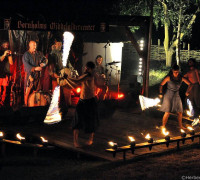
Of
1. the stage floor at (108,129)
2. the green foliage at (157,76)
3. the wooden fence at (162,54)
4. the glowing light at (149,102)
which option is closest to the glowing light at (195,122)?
the stage floor at (108,129)

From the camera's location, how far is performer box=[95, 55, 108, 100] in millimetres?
15095

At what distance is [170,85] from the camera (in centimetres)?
1180

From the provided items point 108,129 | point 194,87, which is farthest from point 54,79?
point 194,87

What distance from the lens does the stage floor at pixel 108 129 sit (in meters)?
9.72

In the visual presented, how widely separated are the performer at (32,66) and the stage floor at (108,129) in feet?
3.84

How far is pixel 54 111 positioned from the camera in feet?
41.0

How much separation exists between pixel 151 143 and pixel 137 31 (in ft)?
89.5

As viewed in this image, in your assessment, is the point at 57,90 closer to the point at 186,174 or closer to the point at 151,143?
the point at 151,143

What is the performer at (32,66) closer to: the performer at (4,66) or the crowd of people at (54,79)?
the crowd of people at (54,79)

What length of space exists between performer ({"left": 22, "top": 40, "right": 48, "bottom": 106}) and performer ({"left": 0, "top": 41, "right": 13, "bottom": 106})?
48 centimetres

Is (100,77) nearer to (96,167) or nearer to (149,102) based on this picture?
(149,102)

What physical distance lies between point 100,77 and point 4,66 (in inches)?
156

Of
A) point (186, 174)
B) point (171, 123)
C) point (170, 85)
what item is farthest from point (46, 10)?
point (186, 174)

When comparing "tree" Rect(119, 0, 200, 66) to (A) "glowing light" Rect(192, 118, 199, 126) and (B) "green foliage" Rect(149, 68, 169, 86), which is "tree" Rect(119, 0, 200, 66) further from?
(A) "glowing light" Rect(192, 118, 199, 126)
